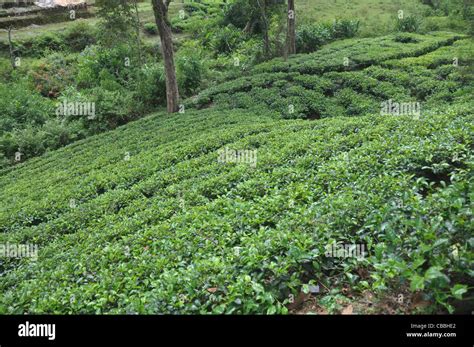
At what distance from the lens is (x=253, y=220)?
589 cm

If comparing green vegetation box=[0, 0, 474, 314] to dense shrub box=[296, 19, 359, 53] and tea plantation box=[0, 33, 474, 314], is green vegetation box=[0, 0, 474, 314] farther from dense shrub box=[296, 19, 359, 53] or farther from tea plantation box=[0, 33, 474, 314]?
dense shrub box=[296, 19, 359, 53]

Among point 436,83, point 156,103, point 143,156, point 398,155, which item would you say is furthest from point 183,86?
point 398,155

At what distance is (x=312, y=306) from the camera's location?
4.01 metres

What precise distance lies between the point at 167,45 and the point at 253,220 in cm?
1449

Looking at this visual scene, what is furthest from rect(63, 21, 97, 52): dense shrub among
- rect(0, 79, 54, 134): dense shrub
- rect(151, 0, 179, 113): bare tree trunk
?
rect(151, 0, 179, 113): bare tree trunk

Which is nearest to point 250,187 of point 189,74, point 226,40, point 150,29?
point 189,74

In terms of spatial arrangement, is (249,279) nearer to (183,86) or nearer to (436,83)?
(436,83)

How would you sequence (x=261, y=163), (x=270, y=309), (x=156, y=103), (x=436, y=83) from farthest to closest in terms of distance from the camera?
(x=156, y=103) < (x=436, y=83) < (x=261, y=163) < (x=270, y=309)

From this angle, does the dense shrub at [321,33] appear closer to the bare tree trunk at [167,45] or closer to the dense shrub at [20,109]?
the bare tree trunk at [167,45]

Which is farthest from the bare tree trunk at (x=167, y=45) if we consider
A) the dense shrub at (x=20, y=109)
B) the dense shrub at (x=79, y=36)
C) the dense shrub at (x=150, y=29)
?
the dense shrub at (x=150, y=29)

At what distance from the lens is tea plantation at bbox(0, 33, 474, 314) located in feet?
12.9

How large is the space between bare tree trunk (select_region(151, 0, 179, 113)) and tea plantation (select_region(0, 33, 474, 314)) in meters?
4.82

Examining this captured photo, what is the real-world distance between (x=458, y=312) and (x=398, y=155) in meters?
3.62

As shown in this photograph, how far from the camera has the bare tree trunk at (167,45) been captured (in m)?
17.6
